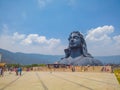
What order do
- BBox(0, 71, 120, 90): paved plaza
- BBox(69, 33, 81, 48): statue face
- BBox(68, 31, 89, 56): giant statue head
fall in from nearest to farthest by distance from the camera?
BBox(0, 71, 120, 90): paved plaza, BBox(69, 33, 81, 48): statue face, BBox(68, 31, 89, 56): giant statue head

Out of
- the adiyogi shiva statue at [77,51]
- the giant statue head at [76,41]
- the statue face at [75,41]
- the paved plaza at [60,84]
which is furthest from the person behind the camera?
the giant statue head at [76,41]

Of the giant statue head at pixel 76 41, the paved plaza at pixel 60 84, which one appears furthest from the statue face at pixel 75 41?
the paved plaza at pixel 60 84

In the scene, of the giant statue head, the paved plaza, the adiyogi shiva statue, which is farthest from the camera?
the giant statue head

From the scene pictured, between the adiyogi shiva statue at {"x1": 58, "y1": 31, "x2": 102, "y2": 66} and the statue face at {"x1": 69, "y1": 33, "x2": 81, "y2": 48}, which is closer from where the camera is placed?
the adiyogi shiva statue at {"x1": 58, "y1": 31, "x2": 102, "y2": 66}

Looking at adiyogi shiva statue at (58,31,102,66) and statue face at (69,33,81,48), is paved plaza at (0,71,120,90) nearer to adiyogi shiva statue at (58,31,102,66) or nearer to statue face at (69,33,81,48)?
adiyogi shiva statue at (58,31,102,66)

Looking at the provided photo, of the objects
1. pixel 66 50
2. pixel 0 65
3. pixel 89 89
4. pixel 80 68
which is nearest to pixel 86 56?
pixel 66 50

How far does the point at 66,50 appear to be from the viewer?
284 feet

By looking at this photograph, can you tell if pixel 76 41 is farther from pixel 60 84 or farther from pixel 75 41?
pixel 60 84

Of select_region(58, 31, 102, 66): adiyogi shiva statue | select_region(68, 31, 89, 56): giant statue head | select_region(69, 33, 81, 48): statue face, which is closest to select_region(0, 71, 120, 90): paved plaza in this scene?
select_region(58, 31, 102, 66): adiyogi shiva statue

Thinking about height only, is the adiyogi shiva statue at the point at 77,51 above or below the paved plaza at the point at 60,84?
above

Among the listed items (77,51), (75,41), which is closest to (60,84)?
(75,41)

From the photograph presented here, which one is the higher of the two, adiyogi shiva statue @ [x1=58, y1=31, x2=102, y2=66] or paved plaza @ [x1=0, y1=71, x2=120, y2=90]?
adiyogi shiva statue @ [x1=58, y1=31, x2=102, y2=66]

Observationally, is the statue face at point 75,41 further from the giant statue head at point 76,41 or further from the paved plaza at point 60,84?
the paved plaza at point 60,84

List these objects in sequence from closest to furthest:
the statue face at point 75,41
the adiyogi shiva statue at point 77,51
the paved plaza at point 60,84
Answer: the paved plaza at point 60,84 < the adiyogi shiva statue at point 77,51 < the statue face at point 75,41
